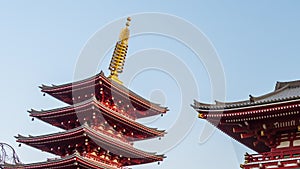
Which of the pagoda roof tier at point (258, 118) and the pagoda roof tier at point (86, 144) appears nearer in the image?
the pagoda roof tier at point (258, 118)

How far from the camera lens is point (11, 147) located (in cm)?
3950

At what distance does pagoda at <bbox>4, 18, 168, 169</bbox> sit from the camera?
31703mm

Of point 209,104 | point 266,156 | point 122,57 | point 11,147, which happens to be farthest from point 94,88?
point 266,156

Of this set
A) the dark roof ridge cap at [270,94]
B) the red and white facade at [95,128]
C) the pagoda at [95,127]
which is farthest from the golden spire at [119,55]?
the dark roof ridge cap at [270,94]

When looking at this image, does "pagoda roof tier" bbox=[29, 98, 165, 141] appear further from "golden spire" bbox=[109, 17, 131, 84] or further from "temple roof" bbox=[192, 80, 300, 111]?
"temple roof" bbox=[192, 80, 300, 111]

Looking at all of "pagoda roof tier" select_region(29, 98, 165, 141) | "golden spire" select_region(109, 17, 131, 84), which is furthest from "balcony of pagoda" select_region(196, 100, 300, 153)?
"golden spire" select_region(109, 17, 131, 84)

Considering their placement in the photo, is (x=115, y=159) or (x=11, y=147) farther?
(x=11, y=147)

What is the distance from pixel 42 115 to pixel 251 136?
20236 mm

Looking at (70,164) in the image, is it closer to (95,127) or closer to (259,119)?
(95,127)

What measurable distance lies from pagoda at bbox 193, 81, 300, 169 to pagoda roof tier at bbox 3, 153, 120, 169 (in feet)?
40.4

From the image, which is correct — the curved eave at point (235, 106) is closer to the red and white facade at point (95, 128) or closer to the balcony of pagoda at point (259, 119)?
the balcony of pagoda at point (259, 119)

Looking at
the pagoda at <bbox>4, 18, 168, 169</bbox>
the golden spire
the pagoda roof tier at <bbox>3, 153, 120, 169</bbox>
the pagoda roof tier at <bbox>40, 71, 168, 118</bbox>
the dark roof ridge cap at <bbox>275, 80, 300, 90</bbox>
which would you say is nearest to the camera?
the dark roof ridge cap at <bbox>275, 80, 300, 90</bbox>

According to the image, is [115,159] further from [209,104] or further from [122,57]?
[209,104]

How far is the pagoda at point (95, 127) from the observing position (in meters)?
31.7
